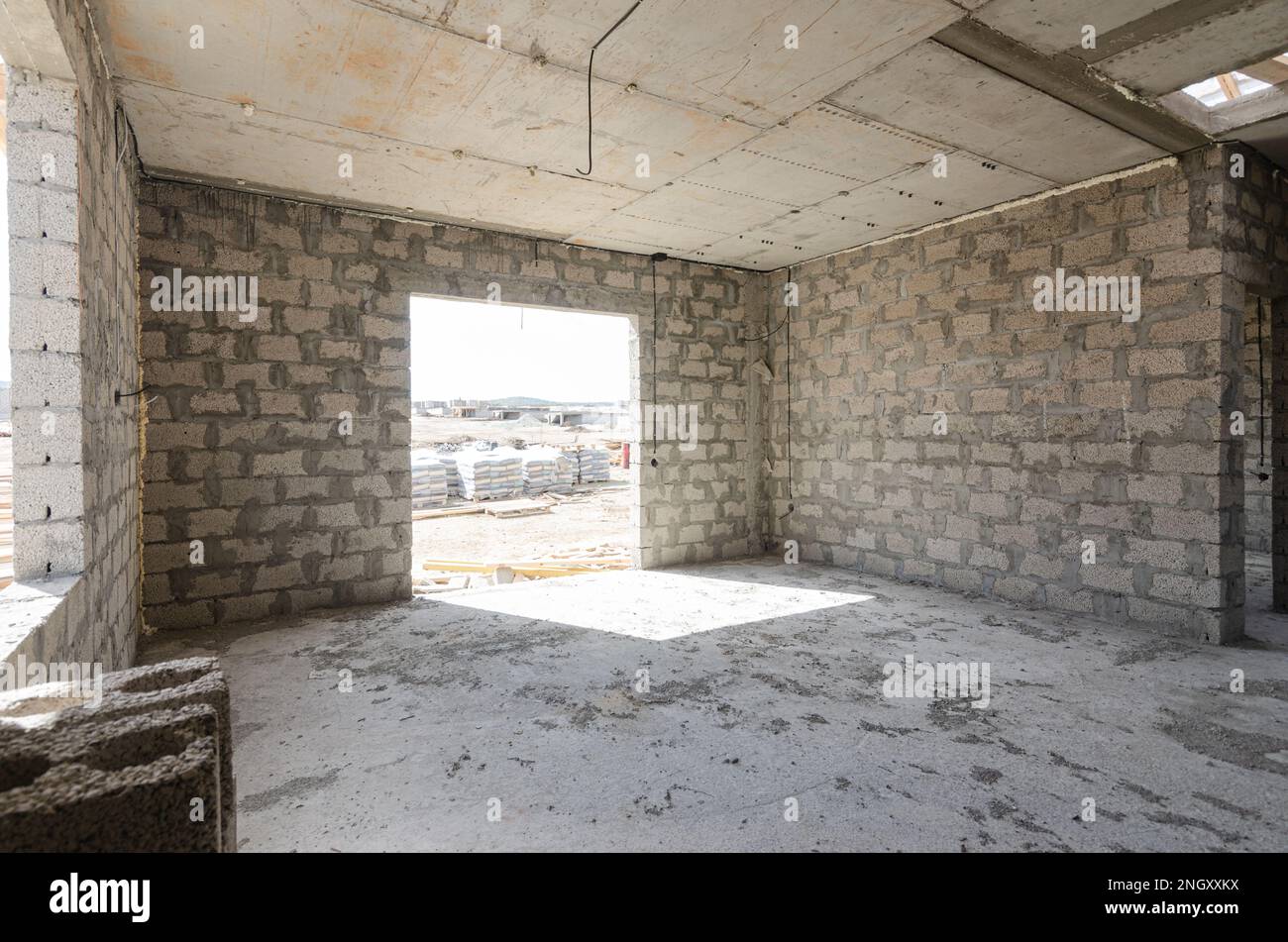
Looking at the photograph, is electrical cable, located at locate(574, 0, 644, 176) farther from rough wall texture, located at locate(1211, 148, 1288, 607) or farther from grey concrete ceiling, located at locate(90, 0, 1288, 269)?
rough wall texture, located at locate(1211, 148, 1288, 607)

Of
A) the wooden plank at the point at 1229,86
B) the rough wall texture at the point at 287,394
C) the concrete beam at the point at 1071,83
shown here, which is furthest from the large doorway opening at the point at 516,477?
the wooden plank at the point at 1229,86

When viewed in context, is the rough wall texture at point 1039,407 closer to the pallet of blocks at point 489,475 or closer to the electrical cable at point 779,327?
the electrical cable at point 779,327

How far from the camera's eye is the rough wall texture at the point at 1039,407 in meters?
3.99

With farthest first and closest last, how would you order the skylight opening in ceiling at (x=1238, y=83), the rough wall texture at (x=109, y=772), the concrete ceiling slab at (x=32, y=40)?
the skylight opening in ceiling at (x=1238, y=83), the concrete ceiling slab at (x=32, y=40), the rough wall texture at (x=109, y=772)

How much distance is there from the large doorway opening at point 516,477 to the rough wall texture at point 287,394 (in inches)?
13.8

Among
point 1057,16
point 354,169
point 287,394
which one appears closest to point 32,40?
point 354,169

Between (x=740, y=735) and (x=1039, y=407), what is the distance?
3.46m

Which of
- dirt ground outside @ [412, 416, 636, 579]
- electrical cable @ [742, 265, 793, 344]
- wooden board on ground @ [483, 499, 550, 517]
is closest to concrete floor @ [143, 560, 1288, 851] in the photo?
dirt ground outside @ [412, 416, 636, 579]

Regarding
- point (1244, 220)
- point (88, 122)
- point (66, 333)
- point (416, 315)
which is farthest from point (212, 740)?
point (1244, 220)

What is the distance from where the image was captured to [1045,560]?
477 centimetres

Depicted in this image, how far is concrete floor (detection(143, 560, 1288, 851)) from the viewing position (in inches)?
83.5

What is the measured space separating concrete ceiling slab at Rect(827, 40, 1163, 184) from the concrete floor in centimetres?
288
